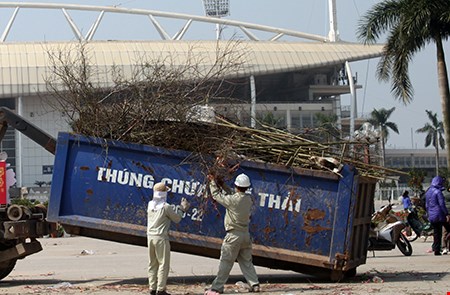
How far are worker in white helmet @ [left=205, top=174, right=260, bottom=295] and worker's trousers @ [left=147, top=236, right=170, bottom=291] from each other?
25.4 inches

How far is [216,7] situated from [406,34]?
9371 cm

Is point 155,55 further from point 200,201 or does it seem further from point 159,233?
point 159,233

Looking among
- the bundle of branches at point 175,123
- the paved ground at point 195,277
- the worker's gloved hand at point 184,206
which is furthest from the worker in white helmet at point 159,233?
the bundle of branches at point 175,123

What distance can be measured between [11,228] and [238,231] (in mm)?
3702

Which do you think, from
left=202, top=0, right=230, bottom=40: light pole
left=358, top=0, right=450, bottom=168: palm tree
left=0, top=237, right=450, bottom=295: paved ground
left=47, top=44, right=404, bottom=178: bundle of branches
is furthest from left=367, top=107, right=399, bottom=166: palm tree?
left=47, top=44, right=404, bottom=178: bundle of branches

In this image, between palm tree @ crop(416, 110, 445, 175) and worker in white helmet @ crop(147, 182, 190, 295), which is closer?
worker in white helmet @ crop(147, 182, 190, 295)

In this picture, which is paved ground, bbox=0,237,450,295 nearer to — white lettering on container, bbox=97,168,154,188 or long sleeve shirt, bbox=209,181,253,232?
long sleeve shirt, bbox=209,181,253,232

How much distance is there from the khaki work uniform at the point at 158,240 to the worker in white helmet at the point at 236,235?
25.3 inches

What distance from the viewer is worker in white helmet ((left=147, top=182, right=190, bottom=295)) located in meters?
11.8

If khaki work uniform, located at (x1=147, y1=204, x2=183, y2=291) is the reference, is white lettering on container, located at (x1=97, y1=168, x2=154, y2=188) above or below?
above

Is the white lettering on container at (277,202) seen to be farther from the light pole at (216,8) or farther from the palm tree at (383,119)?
the light pole at (216,8)

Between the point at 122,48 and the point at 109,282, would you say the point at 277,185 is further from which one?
the point at 122,48

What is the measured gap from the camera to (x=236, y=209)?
38.9 feet

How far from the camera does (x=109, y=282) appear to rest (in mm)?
14125
